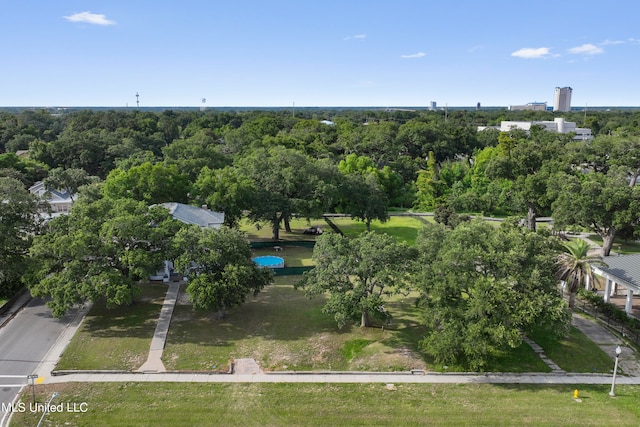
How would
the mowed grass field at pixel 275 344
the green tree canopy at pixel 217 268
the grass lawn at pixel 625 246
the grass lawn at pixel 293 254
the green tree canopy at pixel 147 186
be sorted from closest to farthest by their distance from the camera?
the mowed grass field at pixel 275 344 < the green tree canopy at pixel 217 268 < the grass lawn at pixel 293 254 < the green tree canopy at pixel 147 186 < the grass lawn at pixel 625 246

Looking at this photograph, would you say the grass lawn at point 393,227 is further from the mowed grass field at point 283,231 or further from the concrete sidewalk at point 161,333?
the concrete sidewalk at point 161,333

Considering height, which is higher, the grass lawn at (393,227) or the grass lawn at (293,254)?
the grass lawn at (393,227)

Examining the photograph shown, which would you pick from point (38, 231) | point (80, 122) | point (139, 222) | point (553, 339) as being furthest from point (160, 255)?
point (80, 122)

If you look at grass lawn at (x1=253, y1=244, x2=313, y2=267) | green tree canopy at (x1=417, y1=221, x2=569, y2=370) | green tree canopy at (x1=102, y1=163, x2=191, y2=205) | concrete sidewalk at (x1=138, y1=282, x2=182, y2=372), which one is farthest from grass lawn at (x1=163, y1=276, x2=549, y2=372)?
green tree canopy at (x1=102, y1=163, x2=191, y2=205)

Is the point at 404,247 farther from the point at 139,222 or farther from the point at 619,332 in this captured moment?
the point at 139,222

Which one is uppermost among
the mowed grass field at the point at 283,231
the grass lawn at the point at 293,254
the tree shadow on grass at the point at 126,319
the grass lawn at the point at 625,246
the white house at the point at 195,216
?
the white house at the point at 195,216

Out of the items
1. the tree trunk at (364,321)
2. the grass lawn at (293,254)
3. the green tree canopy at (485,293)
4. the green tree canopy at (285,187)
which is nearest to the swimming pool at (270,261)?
the grass lawn at (293,254)
